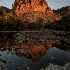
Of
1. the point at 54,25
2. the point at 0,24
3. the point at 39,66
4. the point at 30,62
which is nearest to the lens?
the point at 39,66

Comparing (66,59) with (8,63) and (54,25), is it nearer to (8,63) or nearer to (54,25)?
(8,63)

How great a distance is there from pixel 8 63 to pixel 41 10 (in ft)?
565

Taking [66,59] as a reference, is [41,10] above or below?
above

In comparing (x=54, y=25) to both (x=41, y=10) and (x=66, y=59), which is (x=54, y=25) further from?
(x=41, y=10)

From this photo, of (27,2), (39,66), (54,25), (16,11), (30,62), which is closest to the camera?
(39,66)

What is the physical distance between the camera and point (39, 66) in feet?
77.2

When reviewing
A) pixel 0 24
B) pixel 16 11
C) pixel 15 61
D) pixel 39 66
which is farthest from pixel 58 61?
pixel 16 11

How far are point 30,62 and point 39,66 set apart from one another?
241 cm

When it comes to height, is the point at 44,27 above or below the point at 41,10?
below

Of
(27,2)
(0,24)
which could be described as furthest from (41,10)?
(0,24)

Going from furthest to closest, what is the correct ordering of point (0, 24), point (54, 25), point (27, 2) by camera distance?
point (27, 2)
point (54, 25)
point (0, 24)

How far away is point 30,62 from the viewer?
25.6m

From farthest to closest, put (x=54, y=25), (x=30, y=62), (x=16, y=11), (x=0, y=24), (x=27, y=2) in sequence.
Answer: (x=27, y=2)
(x=16, y=11)
(x=54, y=25)
(x=0, y=24)
(x=30, y=62)

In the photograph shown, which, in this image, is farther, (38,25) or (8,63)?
(38,25)
